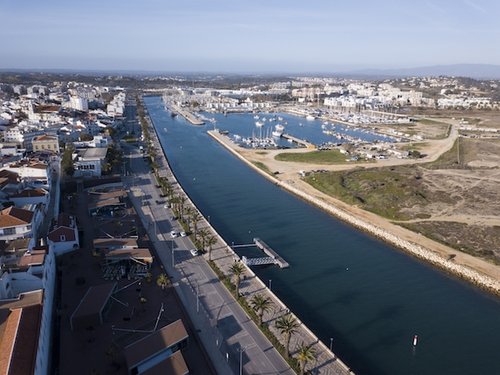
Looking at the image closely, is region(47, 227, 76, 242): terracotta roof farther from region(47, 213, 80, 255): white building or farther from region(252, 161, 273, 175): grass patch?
region(252, 161, 273, 175): grass patch

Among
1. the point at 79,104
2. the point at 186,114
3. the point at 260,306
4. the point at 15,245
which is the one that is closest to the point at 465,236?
the point at 260,306

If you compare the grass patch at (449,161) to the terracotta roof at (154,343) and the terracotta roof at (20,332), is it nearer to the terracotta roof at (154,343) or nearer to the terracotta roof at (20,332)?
the terracotta roof at (154,343)

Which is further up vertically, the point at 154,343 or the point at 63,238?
the point at 63,238

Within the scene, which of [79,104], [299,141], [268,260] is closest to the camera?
[268,260]

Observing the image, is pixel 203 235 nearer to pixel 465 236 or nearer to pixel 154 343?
pixel 154 343

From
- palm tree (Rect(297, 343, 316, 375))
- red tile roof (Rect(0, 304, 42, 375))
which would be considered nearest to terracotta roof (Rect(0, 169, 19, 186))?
red tile roof (Rect(0, 304, 42, 375))

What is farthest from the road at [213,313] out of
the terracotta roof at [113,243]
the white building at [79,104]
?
the white building at [79,104]
